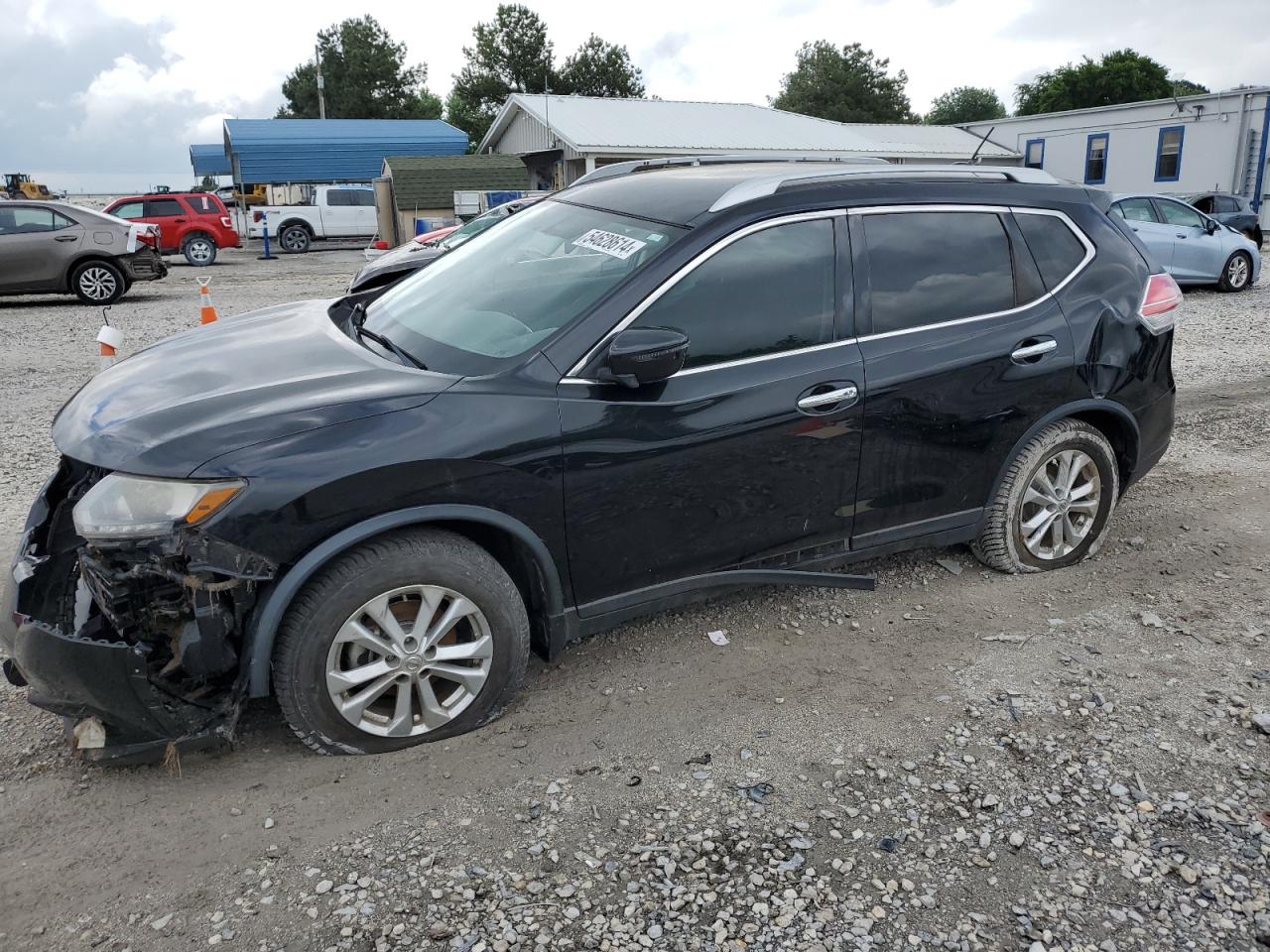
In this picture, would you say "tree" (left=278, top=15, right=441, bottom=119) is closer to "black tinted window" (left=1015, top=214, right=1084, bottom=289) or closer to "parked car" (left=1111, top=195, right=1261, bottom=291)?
"parked car" (left=1111, top=195, right=1261, bottom=291)

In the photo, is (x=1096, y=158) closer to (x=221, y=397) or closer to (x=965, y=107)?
(x=221, y=397)

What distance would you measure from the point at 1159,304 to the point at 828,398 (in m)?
1.98

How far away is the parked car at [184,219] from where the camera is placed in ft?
77.6

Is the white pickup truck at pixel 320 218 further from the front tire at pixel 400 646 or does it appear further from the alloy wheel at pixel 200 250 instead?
the front tire at pixel 400 646

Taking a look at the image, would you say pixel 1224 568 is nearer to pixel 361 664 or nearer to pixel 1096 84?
pixel 361 664

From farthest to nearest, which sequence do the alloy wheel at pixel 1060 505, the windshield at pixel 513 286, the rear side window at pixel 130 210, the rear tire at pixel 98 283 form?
the rear side window at pixel 130 210 → the rear tire at pixel 98 283 → the alloy wheel at pixel 1060 505 → the windshield at pixel 513 286

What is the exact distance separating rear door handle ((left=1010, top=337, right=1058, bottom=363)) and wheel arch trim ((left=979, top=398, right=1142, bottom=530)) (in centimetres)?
27

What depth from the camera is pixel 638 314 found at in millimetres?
3391

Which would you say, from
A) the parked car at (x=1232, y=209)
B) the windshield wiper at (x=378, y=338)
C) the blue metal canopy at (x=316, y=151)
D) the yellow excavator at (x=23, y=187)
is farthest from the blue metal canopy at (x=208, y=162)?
the windshield wiper at (x=378, y=338)

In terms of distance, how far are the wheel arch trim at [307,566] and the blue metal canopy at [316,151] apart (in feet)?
123

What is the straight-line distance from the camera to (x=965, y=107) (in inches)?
3814

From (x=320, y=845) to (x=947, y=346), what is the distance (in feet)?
9.46

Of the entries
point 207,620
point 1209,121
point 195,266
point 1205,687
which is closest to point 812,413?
point 1205,687

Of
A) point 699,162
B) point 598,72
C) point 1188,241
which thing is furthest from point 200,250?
point 598,72
